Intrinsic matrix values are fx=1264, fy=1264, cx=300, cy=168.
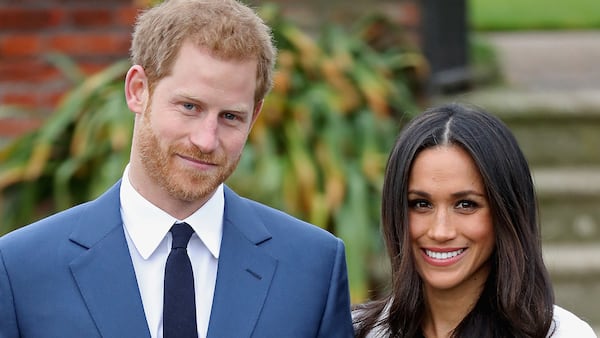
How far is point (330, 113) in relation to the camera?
6.24 metres

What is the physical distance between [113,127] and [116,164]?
0.21 metres

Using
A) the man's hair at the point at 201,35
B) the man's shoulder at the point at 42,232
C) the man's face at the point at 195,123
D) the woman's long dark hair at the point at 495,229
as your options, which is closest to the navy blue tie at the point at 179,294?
the man's face at the point at 195,123

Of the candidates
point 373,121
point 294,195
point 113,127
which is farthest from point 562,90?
point 113,127

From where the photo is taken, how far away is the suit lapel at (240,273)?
3.18 m

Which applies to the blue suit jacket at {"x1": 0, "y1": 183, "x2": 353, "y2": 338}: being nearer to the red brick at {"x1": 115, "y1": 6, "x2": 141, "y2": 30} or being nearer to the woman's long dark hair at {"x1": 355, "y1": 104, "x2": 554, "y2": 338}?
the woman's long dark hair at {"x1": 355, "y1": 104, "x2": 554, "y2": 338}

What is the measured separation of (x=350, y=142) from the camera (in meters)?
6.29

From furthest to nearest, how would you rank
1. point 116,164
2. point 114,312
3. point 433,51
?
point 433,51, point 116,164, point 114,312

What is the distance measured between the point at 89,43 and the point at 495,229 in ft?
11.6

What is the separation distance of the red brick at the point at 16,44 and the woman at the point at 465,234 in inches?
132

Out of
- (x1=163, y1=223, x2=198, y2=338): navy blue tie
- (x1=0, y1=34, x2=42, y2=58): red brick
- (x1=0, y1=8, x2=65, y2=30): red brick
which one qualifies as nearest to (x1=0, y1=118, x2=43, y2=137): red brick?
(x1=0, y1=34, x2=42, y2=58): red brick

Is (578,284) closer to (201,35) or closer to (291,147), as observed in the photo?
(291,147)

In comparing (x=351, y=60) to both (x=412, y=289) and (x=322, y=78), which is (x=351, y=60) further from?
(x=412, y=289)

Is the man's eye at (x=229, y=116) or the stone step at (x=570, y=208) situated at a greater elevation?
the man's eye at (x=229, y=116)

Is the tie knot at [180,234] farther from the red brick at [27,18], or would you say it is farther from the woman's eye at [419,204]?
the red brick at [27,18]
